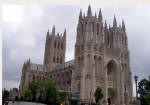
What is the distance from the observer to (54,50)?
385ft

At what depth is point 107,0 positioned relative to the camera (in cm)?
600

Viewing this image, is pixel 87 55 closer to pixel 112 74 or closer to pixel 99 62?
pixel 99 62

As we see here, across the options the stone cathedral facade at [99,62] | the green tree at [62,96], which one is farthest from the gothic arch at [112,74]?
the green tree at [62,96]

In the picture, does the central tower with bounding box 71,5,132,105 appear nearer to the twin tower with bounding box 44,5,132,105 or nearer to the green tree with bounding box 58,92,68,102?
the twin tower with bounding box 44,5,132,105

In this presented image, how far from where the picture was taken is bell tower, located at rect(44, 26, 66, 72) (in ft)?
375

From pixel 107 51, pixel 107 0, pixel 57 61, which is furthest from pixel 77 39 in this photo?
pixel 107 0

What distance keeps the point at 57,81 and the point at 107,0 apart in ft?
293

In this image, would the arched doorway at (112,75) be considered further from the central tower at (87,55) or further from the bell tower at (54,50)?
the bell tower at (54,50)

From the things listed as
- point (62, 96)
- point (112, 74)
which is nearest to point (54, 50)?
point (112, 74)

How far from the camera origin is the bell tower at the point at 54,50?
114 meters

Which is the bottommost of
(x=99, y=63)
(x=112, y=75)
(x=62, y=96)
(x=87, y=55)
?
(x=62, y=96)

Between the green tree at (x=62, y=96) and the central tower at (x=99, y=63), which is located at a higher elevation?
the central tower at (x=99, y=63)

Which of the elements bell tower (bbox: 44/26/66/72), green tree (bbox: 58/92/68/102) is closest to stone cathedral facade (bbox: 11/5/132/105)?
green tree (bbox: 58/92/68/102)

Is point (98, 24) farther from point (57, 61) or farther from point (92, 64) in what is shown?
point (57, 61)
